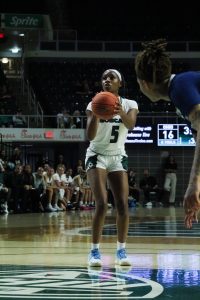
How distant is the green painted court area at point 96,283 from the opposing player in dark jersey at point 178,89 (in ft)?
4.69

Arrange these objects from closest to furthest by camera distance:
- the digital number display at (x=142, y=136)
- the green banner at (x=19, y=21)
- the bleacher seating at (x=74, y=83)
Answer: the digital number display at (x=142, y=136), the bleacher seating at (x=74, y=83), the green banner at (x=19, y=21)

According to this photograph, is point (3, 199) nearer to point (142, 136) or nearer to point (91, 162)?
point (142, 136)

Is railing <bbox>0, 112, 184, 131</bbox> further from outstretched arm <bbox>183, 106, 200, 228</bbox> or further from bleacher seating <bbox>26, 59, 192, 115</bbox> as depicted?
outstretched arm <bbox>183, 106, 200, 228</bbox>

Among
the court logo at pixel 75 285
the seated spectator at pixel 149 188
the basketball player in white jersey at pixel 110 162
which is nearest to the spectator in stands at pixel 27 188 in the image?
the seated spectator at pixel 149 188

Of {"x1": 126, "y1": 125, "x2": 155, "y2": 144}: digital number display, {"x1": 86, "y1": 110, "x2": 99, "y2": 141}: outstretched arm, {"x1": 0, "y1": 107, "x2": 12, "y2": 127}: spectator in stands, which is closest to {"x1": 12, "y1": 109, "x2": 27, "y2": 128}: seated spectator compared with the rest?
{"x1": 0, "y1": 107, "x2": 12, "y2": 127}: spectator in stands

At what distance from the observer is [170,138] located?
25.0 meters

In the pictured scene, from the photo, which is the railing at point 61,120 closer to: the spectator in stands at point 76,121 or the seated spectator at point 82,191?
the spectator in stands at point 76,121

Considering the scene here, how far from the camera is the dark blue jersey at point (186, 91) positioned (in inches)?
107

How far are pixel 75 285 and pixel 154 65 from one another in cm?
217

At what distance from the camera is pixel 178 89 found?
2.79 m

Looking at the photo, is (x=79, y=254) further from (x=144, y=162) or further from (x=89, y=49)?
(x=89, y=49)

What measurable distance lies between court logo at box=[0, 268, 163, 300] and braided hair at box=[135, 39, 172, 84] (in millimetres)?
1686

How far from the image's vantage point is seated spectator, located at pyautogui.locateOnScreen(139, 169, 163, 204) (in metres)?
24.2

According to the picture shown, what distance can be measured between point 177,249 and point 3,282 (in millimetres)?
2834
